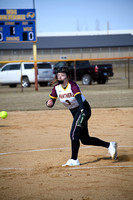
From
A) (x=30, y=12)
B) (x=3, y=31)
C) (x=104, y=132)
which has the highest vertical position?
(x=30, y=12)

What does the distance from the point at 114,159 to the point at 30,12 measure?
17481 millimetres

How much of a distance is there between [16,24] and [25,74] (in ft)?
19.3

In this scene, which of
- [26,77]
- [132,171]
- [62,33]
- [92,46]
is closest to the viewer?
[132,171]

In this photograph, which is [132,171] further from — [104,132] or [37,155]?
[104,132]

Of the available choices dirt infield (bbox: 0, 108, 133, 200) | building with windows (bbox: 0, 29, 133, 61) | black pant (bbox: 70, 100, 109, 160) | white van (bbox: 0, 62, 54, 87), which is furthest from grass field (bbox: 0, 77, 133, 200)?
A: building with windows (bbox: 0, 29, 133, 61)

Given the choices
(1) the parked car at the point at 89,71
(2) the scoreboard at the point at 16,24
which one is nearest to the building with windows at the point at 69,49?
(1) the parked car at the point at 89,71

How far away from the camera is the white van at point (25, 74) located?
25.3 metres

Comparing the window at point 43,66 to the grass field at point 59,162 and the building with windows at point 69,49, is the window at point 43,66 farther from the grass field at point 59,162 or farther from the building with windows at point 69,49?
the building with windows at point 69,49

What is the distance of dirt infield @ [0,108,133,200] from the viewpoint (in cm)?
383

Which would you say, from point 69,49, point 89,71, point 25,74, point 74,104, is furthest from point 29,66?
point 69,49

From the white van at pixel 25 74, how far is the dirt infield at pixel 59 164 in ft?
50.8

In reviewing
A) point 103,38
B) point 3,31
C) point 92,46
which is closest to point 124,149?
point 3,31

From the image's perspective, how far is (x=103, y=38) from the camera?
5703 centimetres

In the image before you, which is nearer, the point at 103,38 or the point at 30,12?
the point at 30,12
